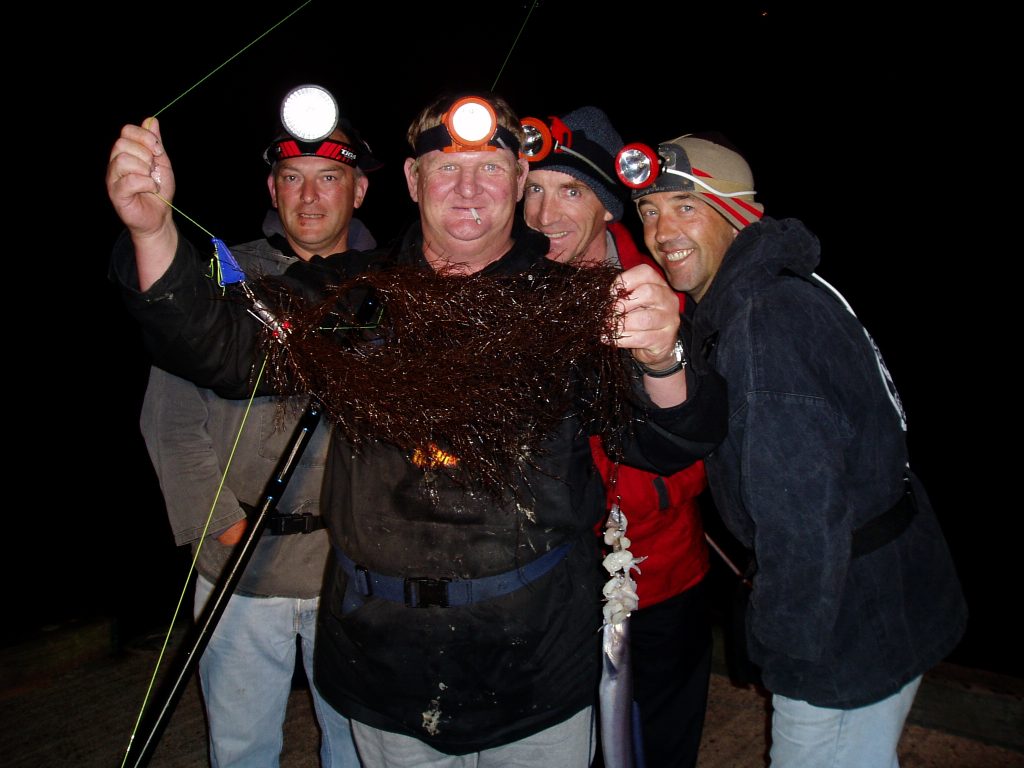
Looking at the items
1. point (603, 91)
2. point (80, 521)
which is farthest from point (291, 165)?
point (603, 91)

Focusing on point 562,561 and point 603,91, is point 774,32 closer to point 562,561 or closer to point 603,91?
point 603,91

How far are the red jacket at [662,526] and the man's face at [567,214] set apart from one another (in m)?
0.53

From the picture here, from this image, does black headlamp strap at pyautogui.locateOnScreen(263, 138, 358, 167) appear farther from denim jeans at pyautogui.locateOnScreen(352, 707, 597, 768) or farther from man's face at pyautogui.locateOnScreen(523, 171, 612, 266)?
denim jeans at pyautogui.locateOnScreen(352, 707, 597, 768)

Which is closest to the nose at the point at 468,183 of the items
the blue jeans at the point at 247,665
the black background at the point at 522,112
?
the blue jeans at the point at 247,665

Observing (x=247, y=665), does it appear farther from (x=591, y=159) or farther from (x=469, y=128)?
(x=591, y=159)

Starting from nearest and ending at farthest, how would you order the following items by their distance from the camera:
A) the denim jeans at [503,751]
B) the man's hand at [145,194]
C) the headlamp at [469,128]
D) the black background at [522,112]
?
1. the man's hand at [145,194]
2. the denim jeans at [503,751]
3. the headlamp at [469,128]
4. the black background at [522,112]

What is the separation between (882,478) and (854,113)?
45.3 feet

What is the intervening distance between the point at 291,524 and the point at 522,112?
13777 mm

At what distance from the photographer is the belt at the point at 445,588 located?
154 centimetres

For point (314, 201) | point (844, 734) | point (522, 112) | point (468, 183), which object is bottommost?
point (844, 734)

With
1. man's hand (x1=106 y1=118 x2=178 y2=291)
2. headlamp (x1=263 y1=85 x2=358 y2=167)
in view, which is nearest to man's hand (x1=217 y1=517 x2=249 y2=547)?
man's hand (x1=106 y1=118 x2=178 y2=291)

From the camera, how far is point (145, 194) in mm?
1390

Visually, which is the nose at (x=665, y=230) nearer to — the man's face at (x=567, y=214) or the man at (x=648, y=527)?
the man at (x=648, y=527)

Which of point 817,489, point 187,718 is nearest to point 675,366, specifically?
point 817,489
